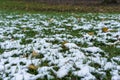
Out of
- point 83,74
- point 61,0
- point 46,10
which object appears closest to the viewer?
point 83,74

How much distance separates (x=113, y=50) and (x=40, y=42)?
5.32 ft

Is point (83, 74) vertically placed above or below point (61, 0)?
above

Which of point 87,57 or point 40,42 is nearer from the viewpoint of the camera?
point 87,57

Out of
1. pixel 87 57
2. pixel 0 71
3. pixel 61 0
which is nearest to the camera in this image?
pixel 0 71

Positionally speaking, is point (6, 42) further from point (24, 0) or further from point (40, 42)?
point (24, 0)

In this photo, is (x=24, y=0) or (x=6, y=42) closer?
(x=6, y=42)

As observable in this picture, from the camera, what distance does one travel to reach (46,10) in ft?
66.8

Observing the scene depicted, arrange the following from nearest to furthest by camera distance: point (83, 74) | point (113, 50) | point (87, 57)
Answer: point (83, 74) < point (87, 57) < point (113, 50)

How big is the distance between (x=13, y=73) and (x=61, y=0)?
76.8ft

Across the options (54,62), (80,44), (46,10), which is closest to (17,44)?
(80,44)

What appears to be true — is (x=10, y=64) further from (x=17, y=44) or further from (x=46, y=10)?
(x=46, y=10)

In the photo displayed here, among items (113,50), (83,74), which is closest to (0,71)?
(83,74)

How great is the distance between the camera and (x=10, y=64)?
482 centimetres

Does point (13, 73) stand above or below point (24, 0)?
above
